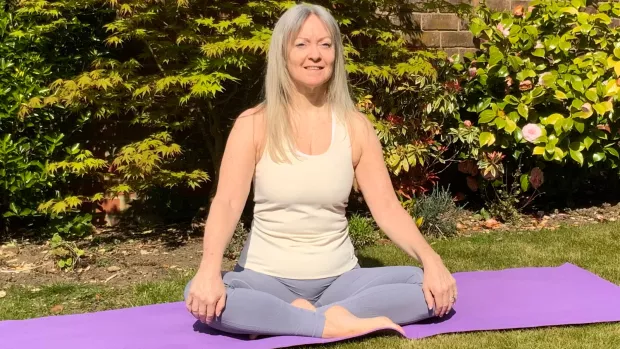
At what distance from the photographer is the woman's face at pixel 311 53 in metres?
3.04

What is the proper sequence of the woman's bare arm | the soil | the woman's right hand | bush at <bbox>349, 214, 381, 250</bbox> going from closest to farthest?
the woman's right hand → the woman's bare arm → the soil → bush at <bbox>349, 214, 381, 250</bbox>

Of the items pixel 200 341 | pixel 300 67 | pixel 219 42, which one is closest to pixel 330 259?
pixel 200 341

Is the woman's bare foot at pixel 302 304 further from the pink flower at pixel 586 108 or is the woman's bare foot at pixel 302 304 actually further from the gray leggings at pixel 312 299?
the pink flower at pixel 586 108

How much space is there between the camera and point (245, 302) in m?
2.89

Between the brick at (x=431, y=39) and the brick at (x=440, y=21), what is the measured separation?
50mm

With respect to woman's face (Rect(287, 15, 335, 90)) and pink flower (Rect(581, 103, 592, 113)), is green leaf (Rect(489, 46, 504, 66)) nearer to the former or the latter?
pink flower (Rect(581, 103, 592, 113))

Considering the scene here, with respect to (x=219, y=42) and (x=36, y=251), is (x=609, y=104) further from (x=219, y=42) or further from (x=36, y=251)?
(x=36, y=251)

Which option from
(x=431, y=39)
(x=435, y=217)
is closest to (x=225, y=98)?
(x=435, y=217)

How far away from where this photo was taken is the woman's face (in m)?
3.04

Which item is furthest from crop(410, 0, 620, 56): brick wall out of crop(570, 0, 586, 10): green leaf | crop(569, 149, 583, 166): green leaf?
crop(569, 149, 583, 166): green leaf

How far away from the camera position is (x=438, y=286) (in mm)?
2986

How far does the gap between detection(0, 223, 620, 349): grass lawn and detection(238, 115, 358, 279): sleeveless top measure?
39cm

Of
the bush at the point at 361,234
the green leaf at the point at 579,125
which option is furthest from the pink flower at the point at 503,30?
the bush at the point at 361,234

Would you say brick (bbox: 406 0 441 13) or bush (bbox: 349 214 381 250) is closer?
bush (bbox: 349 214 381 250)
